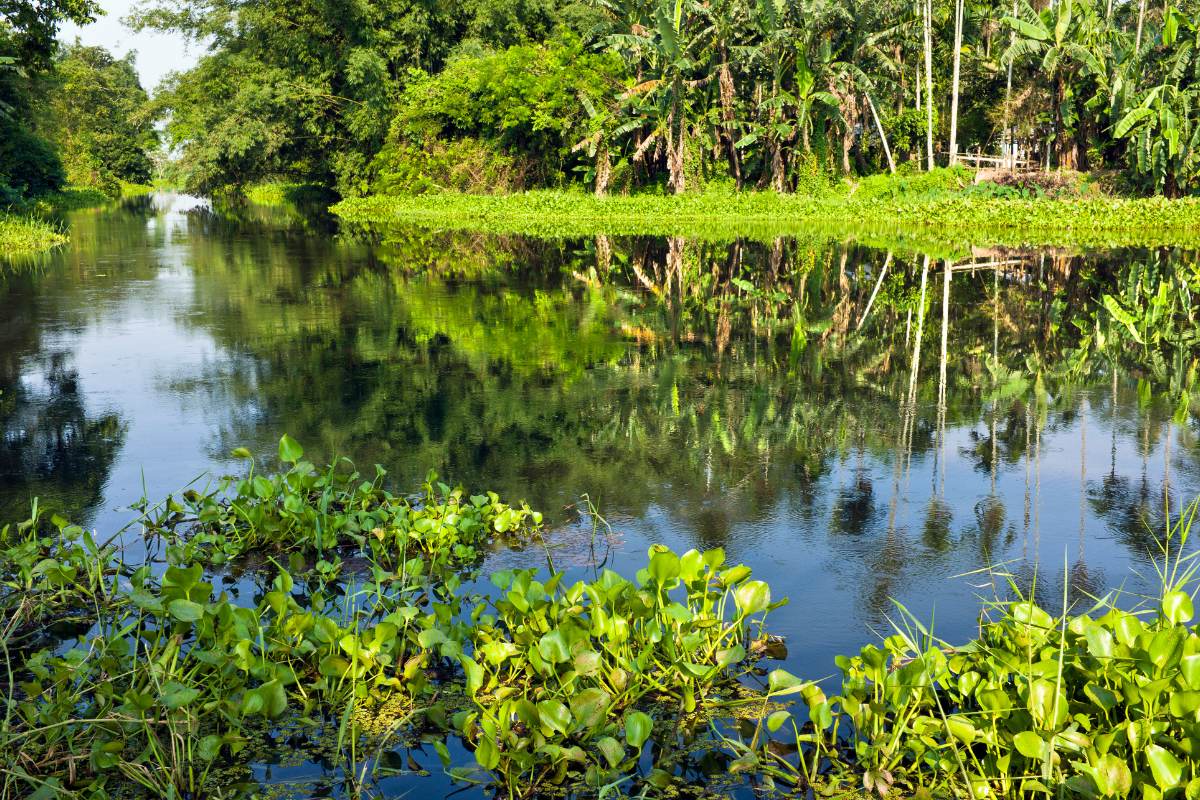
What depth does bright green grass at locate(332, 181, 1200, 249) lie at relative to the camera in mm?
27364

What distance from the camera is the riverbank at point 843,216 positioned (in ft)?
90.7

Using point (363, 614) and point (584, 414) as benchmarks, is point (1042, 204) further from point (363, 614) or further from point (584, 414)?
point (363, 614)

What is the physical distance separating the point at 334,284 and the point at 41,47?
15.0 metres

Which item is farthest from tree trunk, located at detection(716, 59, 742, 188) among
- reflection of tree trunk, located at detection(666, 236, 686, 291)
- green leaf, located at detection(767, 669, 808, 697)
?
green leaf, located at detection(767, 669, 808, 697)

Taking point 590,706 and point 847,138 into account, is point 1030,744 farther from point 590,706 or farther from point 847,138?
point 847,138

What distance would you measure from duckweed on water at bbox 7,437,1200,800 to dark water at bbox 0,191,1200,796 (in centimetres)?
44

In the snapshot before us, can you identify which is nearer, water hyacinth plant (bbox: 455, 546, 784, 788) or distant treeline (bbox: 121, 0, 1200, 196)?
water hyacinth plant (bbox: 455, 546, 784, 788)

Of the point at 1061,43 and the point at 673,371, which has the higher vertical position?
the point at 1061,43

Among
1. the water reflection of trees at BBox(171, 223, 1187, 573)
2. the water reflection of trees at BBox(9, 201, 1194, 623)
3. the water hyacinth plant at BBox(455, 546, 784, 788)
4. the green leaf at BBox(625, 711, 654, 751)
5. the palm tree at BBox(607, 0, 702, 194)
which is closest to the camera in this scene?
the green leaf at BBox(625, 711, 654, 751)

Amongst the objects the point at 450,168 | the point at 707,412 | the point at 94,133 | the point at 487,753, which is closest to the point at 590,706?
the point at 487,753

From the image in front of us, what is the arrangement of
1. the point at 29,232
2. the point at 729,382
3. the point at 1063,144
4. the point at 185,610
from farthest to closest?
the point at 1063,144 → the point at 29,232 → the point at 729,382 → the point at 185,610

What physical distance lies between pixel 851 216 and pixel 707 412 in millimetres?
25169

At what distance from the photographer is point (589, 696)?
12.5 feet

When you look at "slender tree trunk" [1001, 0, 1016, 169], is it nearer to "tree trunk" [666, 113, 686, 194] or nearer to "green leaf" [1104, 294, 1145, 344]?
"tree trunk" [666, 113, 686, 194]
